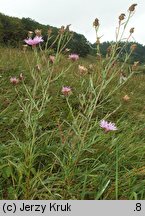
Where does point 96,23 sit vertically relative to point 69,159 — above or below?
above

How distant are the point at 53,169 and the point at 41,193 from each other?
41 centimetres

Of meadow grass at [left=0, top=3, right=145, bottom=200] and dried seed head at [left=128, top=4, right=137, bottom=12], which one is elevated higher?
dried seed head at [left=128, top=4, right=137, bottom=12]

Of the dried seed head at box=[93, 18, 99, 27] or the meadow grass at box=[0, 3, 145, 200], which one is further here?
the dried seed head at box=[93, 18, 99, 27]

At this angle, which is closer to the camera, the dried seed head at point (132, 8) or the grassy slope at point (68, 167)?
the grassy slope at point (68, 167)

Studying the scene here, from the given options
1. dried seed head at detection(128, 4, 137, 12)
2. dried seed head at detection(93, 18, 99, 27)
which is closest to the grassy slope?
dried seed head at detection(93, 18, 99, 27)

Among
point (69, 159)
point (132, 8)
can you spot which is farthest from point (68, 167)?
point (132, 8)

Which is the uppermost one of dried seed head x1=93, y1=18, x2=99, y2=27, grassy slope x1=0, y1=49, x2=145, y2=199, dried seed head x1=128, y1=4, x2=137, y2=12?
dried seed head x1=128, y1=4, x2=137, y2=12

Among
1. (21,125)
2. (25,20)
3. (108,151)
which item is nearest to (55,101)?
(21,125)

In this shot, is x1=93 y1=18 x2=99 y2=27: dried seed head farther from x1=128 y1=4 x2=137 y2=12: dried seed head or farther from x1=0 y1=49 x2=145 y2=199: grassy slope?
x1=0 y1=49 x2=145 y2=199: grassy slope

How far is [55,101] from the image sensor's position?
4395 mm

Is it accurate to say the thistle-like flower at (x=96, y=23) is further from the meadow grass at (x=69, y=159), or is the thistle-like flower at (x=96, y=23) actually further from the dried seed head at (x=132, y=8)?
the dried seed head at (x=132, y=8)

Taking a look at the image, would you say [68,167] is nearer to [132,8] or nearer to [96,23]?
[96,23]

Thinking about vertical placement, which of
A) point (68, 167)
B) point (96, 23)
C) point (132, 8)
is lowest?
point (68, 167)

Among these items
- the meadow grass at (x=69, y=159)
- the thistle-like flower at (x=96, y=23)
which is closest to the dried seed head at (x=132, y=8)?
the meadow grass at (x=69, y=159)
